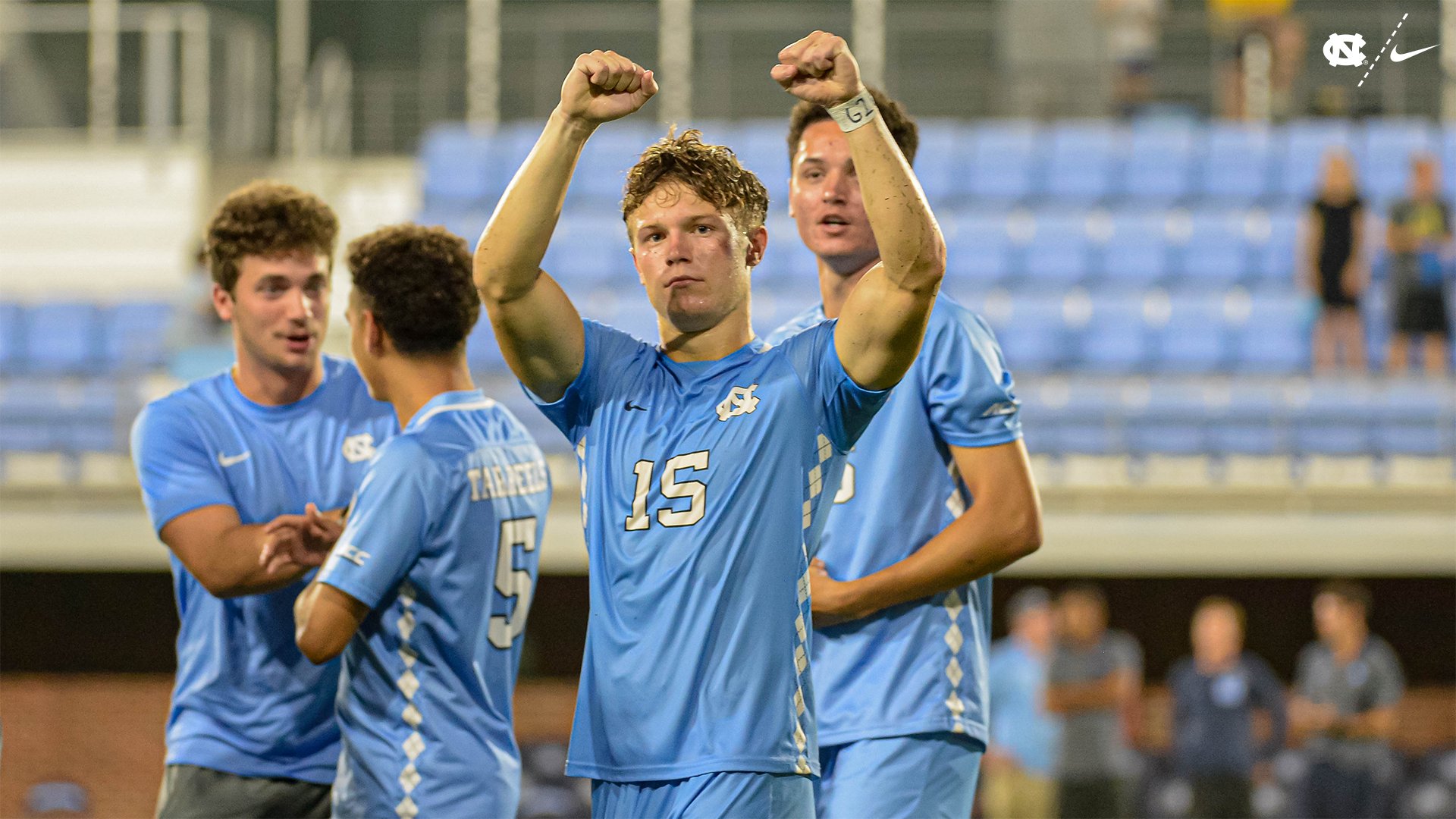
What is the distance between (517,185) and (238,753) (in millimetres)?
1691

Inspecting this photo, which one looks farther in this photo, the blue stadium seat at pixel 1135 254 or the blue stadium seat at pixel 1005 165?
the blue stadium seat at pixel 1005 165

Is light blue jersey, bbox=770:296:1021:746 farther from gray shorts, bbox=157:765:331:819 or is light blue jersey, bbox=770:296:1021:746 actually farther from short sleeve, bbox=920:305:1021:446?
gray shorts, bbox=157:765:331:819

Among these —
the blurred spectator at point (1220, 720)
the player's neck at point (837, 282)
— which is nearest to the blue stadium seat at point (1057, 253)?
the blurred spectator at point (1220, 720)

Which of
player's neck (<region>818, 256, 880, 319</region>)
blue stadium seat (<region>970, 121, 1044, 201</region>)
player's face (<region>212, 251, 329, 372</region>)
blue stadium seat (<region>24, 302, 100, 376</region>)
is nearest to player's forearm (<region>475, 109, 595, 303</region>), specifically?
player's neck (<region>818, 256, 880, 319</region>)

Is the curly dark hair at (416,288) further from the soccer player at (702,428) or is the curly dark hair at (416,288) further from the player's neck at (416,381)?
the soccer player at (702,428)

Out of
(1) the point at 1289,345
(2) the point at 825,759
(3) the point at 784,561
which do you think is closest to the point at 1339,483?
(1) the point at 1289,345

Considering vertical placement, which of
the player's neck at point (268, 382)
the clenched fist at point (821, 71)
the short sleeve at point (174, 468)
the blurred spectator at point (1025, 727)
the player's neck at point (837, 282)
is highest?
the clenched fist at point (821, 71)

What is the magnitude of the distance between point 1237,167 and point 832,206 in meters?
11.0

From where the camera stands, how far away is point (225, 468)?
3807 mm

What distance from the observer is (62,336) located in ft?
40.8

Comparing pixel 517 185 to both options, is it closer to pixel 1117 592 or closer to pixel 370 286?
pixel 370 286

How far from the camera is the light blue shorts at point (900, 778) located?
336 cm

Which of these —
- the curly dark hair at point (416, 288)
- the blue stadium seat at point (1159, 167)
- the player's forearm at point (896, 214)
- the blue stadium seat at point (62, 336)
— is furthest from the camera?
the blue stadium seat at point (1159, 167)

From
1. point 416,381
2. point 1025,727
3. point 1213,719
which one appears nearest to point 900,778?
point 416,381
